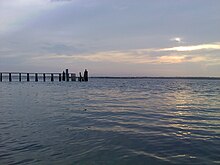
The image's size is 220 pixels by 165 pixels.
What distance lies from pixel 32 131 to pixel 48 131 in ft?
2.22

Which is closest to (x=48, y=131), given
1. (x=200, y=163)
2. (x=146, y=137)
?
(x=146, y=137)

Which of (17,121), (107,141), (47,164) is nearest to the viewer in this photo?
(47,164)

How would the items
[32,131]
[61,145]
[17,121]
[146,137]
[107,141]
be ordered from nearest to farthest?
1. [61,145]
2. [107,141]
3. [146,137]
4. [32,131]
5. [17,121]

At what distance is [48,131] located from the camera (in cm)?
1105

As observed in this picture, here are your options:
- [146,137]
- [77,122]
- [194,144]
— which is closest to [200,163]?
[194,144]

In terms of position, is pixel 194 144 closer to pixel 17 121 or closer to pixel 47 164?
pixel 47 164

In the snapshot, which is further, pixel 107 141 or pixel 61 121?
pixel 61 121

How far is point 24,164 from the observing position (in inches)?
269

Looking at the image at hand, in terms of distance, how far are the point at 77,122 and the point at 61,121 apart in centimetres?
90

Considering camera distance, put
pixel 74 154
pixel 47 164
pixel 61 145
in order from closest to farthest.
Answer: pixel 47 164
pixel 74 154
pixel 61 145

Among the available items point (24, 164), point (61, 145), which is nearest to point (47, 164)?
point (24, 164)

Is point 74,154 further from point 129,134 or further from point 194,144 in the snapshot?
point 194,144

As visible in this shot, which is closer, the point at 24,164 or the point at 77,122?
the point at 24,164

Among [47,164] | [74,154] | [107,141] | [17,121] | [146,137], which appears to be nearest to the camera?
[47,164]
